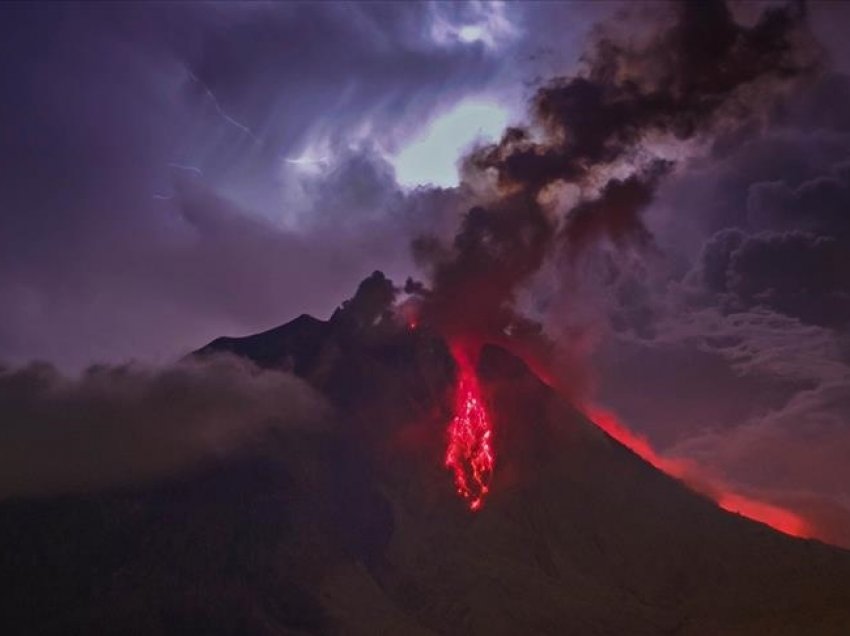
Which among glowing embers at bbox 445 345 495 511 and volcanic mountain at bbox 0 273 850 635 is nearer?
volcanic mountain at bbox 0 273 850 635

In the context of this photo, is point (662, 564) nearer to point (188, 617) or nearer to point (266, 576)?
point (266, 576)

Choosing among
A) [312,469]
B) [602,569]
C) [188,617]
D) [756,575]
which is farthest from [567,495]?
[188,617]

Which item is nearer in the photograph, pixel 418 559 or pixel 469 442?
pixel 418 559

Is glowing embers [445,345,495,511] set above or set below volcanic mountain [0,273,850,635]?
above

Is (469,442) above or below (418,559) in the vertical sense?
above

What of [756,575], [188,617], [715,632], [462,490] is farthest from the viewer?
[462,490]
